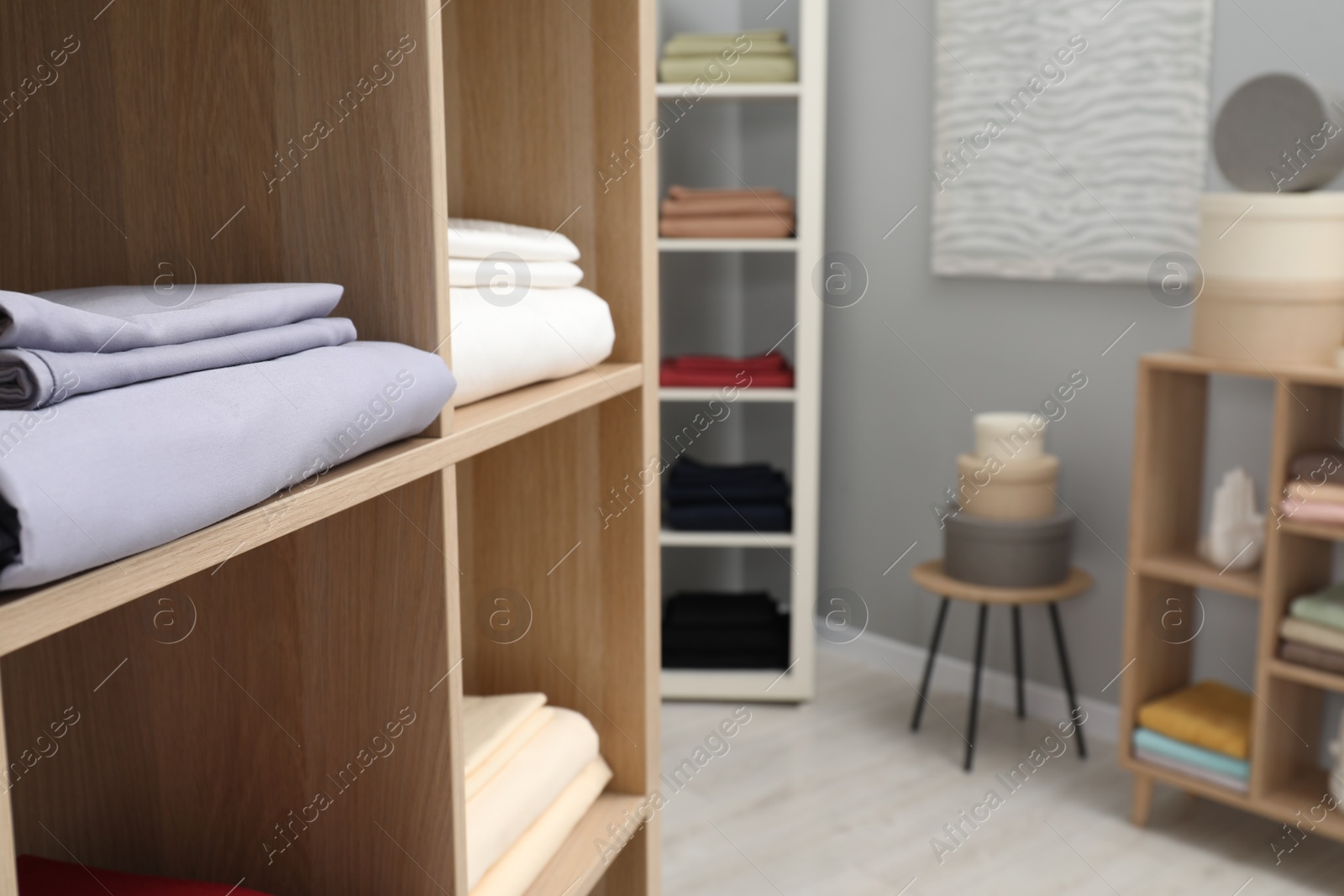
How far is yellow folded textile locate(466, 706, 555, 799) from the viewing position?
93cm

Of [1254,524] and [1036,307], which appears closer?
[1254,524]

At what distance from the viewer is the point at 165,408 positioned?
0.48m

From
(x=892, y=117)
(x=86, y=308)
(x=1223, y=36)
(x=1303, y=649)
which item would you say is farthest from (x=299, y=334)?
(x=892, y=117)

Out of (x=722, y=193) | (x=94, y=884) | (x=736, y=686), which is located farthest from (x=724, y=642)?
(x=94, y=884)

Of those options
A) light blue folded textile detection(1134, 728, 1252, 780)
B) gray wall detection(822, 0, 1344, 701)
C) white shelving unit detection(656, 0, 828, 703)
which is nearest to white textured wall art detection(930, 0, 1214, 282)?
gray wall detection(822, 0, 1344, 701)

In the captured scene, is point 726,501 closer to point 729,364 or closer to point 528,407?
point 729,364

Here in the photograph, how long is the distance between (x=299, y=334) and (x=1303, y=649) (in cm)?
197

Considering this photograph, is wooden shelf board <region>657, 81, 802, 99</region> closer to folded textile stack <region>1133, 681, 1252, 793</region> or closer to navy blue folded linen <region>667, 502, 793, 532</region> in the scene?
navy blue folded linen <region>667, 502, 793, 532</region>

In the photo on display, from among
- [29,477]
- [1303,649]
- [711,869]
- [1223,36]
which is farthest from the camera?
[1223,36]

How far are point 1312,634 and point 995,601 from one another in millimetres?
639

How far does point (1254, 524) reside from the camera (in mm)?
2205

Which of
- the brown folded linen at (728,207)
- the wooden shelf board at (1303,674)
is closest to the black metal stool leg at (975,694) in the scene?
the wooden shelf board at (1303,674)

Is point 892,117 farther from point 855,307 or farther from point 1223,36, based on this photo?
point 1223,36

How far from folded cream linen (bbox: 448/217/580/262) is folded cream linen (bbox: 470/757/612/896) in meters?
0.46
